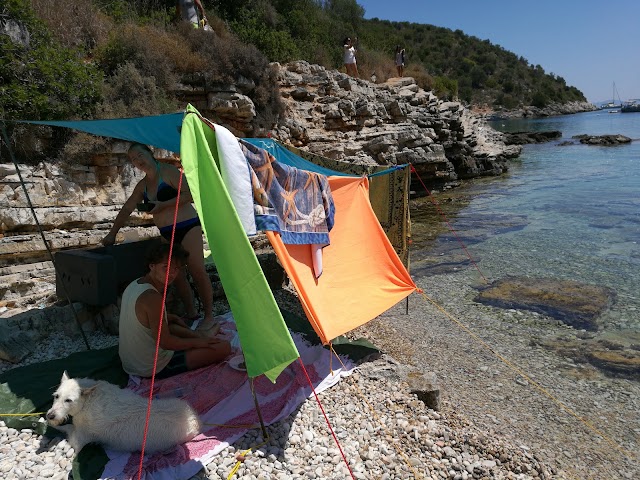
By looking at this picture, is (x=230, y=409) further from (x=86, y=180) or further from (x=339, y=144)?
(x=339, y=144)

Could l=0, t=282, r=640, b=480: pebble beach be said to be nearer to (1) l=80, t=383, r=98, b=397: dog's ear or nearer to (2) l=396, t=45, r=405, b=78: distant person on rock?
(1) l=80, t=383, r=98, b=397: dog's ear

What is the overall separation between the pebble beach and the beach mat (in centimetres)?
10

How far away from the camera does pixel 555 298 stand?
7980mm

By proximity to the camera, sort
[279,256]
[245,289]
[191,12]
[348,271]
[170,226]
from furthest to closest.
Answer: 1. [191,12]
2. [348,271]
3. [170,226]
4. [279,256]
5. [245,289]

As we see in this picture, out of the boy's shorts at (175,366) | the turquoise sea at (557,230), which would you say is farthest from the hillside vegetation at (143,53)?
the turquoise sea at (557,230)

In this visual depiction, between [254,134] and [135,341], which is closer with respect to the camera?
[135,341]

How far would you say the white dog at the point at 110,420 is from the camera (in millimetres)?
3068

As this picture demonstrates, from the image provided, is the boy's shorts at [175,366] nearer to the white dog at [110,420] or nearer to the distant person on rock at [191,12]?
the white dog at [110,420]

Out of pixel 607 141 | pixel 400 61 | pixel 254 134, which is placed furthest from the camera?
pixel 607 141

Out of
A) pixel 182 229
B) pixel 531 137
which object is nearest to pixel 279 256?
pixel 182 229

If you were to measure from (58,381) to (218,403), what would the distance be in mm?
1517

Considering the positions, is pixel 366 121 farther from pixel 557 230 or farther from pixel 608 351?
pixel 608 351

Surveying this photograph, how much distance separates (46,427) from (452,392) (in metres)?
4.06

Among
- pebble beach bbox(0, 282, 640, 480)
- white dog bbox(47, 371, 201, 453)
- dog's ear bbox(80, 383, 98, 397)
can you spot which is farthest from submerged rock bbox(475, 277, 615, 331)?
dog's ear bbox(80, 383, 98, 397)
